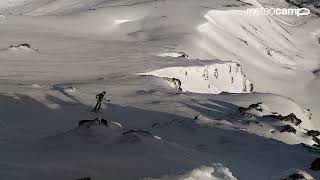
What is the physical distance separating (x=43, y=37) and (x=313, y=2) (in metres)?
66.2

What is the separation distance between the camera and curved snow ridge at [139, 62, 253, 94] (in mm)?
29062

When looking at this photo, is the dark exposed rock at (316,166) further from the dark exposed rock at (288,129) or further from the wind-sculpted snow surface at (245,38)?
the wind-sculpted snow surface at (245,38)

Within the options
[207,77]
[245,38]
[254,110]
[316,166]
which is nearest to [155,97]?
[254,110]

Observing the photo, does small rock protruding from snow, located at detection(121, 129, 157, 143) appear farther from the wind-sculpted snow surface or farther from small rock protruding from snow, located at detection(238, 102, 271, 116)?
the wind-sculpted snow surface

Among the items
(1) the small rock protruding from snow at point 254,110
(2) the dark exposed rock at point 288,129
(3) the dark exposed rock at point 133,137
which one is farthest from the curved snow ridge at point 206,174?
(1) the small rock protruding from snow at point 254,110

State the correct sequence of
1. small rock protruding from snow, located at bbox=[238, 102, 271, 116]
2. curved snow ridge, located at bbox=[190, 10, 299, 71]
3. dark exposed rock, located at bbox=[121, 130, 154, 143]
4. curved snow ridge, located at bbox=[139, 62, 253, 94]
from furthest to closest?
1. curved snow ridge, located at bbox=[190, 10, 299, 71]
2. curved snow ridge, located at bbox=[139, 62, 253, 94]
3. small rock protruding from snow, located at bbox=[238, 102, 271, 116]
4. dark exposed rock, located at bbox=[121, 130, 154, 143]

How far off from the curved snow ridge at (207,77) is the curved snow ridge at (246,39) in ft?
19.6

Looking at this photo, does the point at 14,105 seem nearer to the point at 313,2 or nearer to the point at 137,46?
the point at 137,46

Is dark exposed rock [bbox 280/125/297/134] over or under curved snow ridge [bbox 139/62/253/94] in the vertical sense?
over

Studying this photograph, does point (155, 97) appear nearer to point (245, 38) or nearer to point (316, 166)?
point (316, 166)

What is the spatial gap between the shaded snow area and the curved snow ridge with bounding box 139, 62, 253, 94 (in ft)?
0.35

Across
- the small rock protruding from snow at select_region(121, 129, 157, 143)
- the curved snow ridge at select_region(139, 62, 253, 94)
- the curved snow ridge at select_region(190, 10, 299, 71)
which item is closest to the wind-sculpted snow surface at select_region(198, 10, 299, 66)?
the curved snow ridge at select_region(190, 10, 299, 71)

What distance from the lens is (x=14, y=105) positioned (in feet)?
49.7

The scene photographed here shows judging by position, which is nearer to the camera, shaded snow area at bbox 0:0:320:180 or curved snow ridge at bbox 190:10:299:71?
shaded snow area at bbox 0:0:320:180
